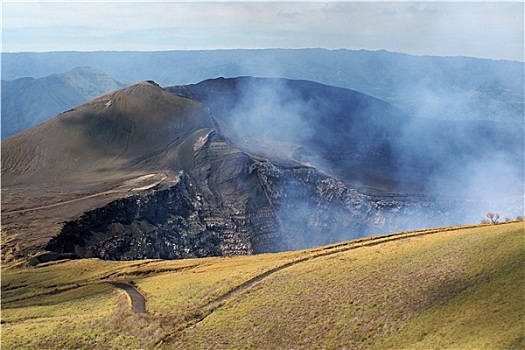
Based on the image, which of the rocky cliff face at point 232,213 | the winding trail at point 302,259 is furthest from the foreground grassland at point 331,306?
the rocky cliff face at point 232,213

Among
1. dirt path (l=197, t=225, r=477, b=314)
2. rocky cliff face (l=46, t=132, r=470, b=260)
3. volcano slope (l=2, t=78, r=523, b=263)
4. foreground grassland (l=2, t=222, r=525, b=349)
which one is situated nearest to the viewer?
foreground grassland (l=2, t=222, r=525, b=349)

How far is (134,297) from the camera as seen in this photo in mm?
55781

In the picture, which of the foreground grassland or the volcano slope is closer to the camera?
→ the foreground grassland

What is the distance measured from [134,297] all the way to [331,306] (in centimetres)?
2508

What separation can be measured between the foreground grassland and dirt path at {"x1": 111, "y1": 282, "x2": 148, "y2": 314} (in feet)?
2.64

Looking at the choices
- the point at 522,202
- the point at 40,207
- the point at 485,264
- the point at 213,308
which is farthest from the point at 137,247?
the point at 522,202

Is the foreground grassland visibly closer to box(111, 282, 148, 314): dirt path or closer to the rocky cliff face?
box(111, 282, 148, 314): dirt path

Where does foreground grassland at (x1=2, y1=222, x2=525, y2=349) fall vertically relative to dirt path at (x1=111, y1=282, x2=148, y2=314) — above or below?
above

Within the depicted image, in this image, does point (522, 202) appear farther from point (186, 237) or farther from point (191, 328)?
point (191, 328)

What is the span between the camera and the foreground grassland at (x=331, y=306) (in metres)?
35.7

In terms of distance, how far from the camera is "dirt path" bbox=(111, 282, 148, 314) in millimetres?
50416

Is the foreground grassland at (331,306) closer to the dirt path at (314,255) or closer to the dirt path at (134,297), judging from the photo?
the dirt path at (314,255)

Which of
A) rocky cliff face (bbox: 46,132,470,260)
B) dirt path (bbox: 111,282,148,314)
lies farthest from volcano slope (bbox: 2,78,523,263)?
dirt path (bbox: 111,282,148,314)

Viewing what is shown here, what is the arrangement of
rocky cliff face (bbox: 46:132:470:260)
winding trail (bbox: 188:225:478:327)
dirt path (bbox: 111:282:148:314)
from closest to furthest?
1. winding trail (bbox: 188:225:478:327)
2. dirt path (bbox: 111:282:148:314)
3. rocky cliff face (bbox: 46:132:470:260)
